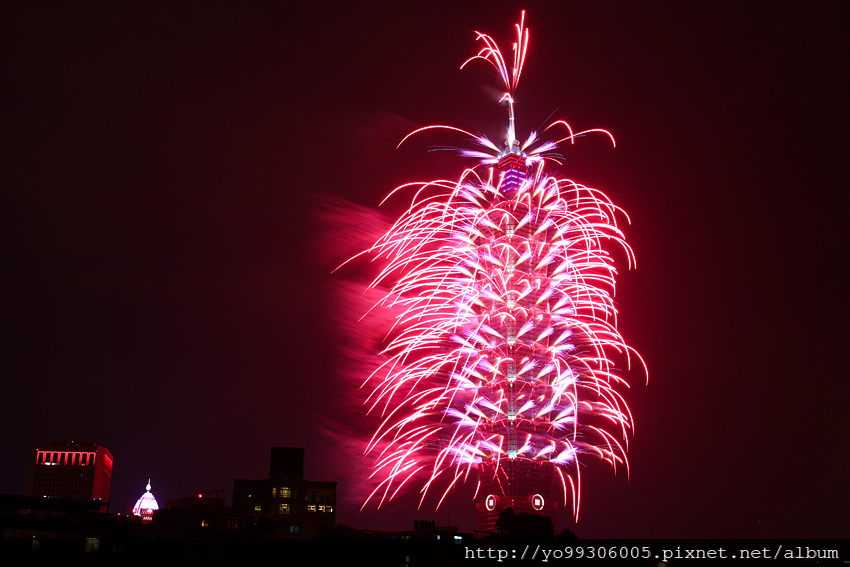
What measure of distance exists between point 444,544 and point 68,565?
35.5 m

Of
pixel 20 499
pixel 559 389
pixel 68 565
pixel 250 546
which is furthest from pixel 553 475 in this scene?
pixel 68 565

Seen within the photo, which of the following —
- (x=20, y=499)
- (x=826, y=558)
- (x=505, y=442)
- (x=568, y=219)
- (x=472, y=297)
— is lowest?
(x=826, y=558)

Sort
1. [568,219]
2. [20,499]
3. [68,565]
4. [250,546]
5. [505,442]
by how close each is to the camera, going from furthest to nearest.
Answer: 1. [505,442]
2. [568,219]
3. [20,499]
4. [250,546]
5. [68,565]

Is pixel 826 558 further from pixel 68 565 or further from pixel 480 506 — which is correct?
pixel 68 565

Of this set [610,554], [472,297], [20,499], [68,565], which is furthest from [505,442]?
[68,565]

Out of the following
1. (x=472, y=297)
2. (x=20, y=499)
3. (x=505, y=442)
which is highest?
(x=472, y=297)

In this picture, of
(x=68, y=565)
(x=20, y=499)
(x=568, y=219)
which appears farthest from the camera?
(x=568, y=219)

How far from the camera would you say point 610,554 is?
7594 cm

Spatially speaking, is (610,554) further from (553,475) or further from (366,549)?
(553,475)

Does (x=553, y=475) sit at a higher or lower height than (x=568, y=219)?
lower

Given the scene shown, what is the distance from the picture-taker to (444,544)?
271ft

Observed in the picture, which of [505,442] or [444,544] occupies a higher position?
[505,442]

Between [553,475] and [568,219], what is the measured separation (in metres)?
45.8

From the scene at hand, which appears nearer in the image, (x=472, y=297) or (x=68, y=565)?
(x=68, y=565)
